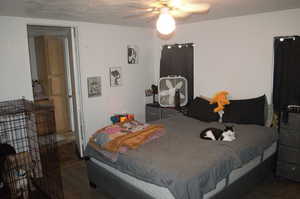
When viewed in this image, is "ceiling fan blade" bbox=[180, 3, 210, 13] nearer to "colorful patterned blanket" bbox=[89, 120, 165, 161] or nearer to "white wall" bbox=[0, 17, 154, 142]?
"colorful patterned blanket" bbox=[89, 120, 165, 161]

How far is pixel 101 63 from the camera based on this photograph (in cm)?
418

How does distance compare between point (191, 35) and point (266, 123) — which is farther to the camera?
point (191, 35)

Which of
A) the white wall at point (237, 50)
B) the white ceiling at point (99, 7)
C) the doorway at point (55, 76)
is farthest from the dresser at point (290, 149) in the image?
the doorway at point (55, 76)

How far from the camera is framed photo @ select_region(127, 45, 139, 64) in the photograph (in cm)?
458

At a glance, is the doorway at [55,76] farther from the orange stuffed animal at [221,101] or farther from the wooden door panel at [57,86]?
the orange stuffed animal at [221,101]

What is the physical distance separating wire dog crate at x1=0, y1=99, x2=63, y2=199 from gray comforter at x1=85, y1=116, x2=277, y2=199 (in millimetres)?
725

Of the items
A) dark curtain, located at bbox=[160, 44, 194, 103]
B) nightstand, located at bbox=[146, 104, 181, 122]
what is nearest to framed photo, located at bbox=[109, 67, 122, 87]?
nightstand, located at bbox=[146, 104, 181, 122]

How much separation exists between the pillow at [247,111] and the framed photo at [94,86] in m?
2.16

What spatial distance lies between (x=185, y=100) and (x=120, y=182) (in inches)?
87.5

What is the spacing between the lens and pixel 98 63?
414 cm

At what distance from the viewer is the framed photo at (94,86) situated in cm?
405

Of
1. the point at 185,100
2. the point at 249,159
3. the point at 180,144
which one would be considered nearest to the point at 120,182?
the point at 180,144

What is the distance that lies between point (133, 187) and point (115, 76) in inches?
94.9

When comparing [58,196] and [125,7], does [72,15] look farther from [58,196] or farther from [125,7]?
[58,196]
